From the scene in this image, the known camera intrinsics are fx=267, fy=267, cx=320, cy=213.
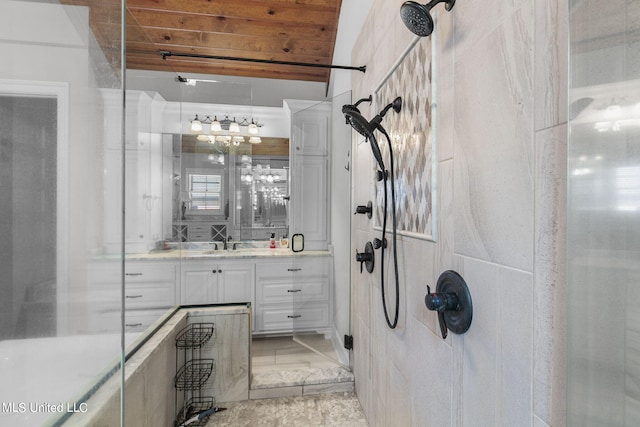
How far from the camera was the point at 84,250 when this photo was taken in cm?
121

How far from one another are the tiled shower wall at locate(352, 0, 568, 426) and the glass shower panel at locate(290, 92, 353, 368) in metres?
1.29

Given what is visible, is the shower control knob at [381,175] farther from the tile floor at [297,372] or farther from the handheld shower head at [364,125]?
the tile floor at [297,372]

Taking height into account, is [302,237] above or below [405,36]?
below

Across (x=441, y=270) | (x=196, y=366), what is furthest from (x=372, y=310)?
(x=196, y=366)

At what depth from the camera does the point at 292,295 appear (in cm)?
280

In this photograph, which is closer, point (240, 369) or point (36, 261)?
point (36, 261)

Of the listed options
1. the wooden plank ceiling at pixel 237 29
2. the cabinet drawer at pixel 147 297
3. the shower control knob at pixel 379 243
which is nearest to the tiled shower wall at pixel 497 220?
the shower control knob at pixel 379 243

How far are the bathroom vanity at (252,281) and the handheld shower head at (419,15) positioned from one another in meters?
2.11

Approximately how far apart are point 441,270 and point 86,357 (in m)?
1.41

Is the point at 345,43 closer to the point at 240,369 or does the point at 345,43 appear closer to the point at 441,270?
the point at 441,270

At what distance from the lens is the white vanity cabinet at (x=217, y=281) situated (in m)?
2.54

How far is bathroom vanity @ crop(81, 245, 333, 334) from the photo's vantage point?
2.19m

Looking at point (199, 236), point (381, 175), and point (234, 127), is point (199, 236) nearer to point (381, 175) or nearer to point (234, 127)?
point (234, 127)

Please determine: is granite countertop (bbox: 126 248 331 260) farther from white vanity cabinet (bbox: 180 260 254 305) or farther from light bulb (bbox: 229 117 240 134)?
light bulb (bbox: 229 117 240 134)
